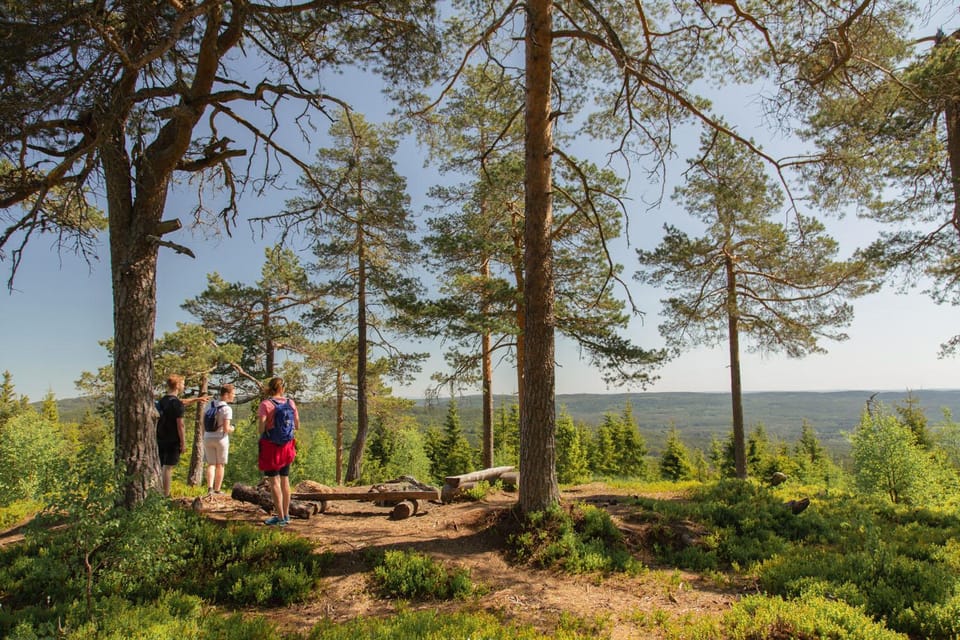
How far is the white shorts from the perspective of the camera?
726 centimetres

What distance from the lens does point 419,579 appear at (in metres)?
4.95

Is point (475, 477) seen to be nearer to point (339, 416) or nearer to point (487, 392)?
point (487, 392)

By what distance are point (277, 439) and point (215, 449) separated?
215 centimetres

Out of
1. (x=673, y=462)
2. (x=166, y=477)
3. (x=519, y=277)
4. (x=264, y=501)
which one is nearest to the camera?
(x=166, y=477)

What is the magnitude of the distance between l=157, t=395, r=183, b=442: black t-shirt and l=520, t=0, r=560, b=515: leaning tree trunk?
509 centimetres

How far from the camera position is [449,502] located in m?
8.19

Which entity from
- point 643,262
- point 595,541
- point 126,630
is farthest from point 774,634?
point 643,262

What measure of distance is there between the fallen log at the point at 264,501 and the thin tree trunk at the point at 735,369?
39.9ft

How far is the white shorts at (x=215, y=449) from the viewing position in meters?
7.26

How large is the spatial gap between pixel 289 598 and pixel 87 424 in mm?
62517

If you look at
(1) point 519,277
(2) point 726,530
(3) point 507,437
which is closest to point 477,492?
(2) point 726,530

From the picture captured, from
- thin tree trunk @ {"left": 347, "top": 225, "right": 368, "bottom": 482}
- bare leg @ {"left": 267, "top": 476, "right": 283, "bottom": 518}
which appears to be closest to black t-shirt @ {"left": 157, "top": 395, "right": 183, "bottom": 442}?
bare leg @ {"left": 267, "top": 476, "right": 283, "bottom": 518}

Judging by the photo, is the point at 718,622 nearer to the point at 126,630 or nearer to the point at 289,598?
the point at 289,598

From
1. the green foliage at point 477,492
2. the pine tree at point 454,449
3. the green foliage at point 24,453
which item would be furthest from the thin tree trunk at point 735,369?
the pine tree at point 454,449
